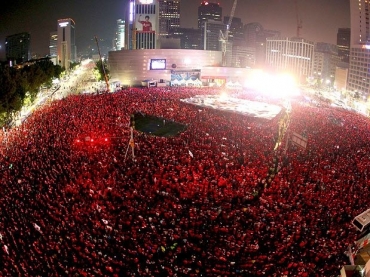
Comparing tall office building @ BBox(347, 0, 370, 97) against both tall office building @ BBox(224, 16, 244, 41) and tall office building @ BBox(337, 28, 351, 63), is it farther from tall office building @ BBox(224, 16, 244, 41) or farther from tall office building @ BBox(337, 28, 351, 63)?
tall office building @ BBox(224, 16, 244, 41)

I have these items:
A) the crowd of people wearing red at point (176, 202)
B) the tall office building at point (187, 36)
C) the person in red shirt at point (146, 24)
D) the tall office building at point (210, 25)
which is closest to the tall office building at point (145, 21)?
the person in red shirt at point (146, 24)

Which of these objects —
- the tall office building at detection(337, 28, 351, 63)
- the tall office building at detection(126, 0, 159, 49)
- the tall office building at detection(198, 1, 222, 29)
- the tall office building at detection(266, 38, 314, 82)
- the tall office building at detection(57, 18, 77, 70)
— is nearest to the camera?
the tall office building at detection(126, 0, 159, 49)

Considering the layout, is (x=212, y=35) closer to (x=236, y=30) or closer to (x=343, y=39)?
(x=236, y=30)

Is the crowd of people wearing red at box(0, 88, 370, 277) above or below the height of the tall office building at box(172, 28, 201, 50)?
below

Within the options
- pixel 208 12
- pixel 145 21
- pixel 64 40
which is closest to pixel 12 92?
pixel 145 21

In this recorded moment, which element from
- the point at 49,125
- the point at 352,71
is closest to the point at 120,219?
the point at 49,125

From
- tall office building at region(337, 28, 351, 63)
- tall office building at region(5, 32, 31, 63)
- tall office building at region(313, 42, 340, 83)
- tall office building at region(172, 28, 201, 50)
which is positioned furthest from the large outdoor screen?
tall office building at region(172, 28, 201, 50)

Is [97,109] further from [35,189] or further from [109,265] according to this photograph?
[109,265]
